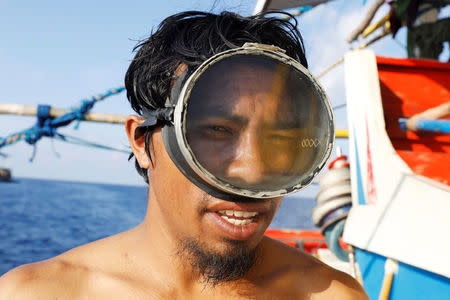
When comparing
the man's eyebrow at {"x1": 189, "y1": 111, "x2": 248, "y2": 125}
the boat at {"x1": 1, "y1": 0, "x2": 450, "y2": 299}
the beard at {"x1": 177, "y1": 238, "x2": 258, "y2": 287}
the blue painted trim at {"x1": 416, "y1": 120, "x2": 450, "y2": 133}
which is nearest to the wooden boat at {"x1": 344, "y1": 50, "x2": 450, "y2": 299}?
the boat at {"x1": 1, "y1": 0, "x2": 450, "y2": 299}

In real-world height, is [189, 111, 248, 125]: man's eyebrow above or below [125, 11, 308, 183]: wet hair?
below

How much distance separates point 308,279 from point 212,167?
0.87 m

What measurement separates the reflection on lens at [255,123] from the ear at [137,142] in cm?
44

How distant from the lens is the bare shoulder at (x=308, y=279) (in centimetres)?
158

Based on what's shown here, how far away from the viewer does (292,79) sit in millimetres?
1209

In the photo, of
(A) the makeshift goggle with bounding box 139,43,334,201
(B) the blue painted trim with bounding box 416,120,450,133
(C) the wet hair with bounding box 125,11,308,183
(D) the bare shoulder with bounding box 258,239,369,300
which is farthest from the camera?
(B) the blue painted trim with bounding box 416,120,450,133

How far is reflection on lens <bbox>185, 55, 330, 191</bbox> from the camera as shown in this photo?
1.09m

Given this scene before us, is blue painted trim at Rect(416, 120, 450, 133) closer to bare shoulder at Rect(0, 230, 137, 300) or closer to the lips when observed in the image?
the lips

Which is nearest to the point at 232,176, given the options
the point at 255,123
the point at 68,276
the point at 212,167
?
the point at 212,167

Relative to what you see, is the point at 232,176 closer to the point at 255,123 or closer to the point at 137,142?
the point at 255,123

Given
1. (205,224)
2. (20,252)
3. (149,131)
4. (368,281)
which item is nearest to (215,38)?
(149,131)

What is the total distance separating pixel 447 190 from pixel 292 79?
1475 mm

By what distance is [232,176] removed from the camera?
1.09m

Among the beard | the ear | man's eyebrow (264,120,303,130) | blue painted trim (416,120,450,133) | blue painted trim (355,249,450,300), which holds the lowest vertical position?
blue painted trim (355,249,450,300)
